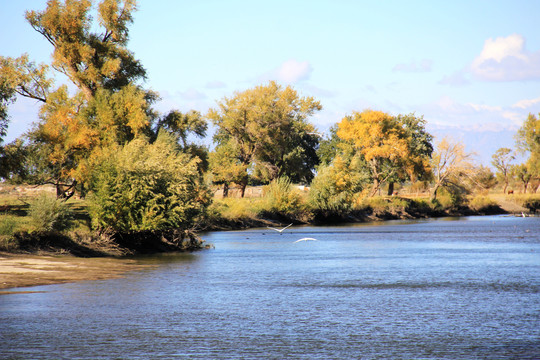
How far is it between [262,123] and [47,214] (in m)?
51.8

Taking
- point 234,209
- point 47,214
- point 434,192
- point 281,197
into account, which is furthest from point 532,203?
point 47,214

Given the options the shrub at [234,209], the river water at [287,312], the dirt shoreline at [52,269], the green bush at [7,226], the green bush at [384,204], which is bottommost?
the river water at [287,312]

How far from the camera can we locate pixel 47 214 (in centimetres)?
3188

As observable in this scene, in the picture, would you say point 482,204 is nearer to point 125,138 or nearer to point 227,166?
point 227,166

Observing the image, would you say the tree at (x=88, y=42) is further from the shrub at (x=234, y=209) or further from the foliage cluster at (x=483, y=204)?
the foliage cluster at (x=483, y=204)

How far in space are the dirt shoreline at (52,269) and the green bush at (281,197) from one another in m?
39.6

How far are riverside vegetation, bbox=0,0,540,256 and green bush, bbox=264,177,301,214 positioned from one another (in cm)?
13

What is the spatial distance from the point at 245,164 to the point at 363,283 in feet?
188

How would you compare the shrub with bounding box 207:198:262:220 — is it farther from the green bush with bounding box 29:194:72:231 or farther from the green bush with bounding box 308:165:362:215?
the green bush with bounding box 29:194:72:231

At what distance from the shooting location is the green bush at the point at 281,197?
238 ft

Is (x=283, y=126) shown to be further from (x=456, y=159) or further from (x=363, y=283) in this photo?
(x=363, y=283)

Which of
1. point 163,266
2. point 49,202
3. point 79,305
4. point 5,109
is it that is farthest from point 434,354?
point 5,109

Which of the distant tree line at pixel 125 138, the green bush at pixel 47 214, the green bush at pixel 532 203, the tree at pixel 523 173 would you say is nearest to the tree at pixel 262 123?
the distant tree line at pixel 125 138

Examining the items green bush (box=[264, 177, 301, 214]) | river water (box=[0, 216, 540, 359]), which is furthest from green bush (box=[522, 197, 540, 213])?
river water (box=[0, 216, 540, 359])
